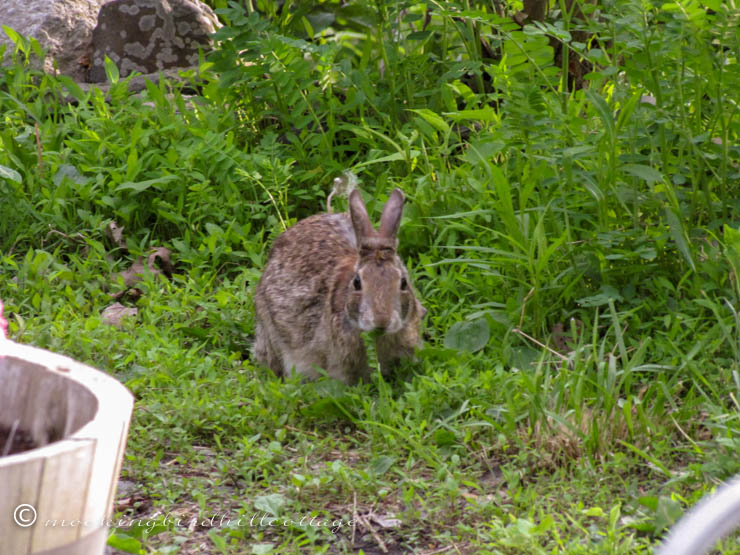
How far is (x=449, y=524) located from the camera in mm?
3178

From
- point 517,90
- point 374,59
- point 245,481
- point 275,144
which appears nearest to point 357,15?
point 374,59

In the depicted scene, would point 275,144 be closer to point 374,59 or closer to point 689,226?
point 374,59

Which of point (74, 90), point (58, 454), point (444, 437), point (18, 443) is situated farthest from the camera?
point (74, 90)

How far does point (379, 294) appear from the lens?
405 cm

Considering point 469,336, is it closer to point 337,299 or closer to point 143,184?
point 337,299

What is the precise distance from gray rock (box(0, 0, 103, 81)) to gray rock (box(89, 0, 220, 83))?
170 mm

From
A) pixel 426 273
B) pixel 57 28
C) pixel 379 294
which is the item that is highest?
pixel 57 28

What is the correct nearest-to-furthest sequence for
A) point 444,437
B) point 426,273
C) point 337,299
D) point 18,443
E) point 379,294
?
point 18,443, point 444,437, point 379,294, point 337,299, point 426,273

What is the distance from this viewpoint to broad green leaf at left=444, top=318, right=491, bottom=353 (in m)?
4.27

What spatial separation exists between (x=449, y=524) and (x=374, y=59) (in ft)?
12.2

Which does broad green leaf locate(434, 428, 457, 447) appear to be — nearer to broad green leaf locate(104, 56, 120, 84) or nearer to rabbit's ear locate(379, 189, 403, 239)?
rabbit's ear locate(379, 189, 403, 239)

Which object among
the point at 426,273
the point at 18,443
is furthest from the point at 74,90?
the point at 18,443

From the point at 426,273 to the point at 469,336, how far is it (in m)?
0.67

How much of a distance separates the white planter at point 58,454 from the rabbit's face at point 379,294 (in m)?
2.08
